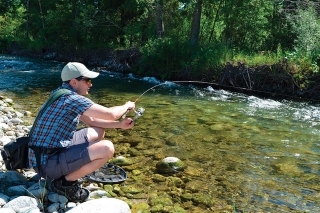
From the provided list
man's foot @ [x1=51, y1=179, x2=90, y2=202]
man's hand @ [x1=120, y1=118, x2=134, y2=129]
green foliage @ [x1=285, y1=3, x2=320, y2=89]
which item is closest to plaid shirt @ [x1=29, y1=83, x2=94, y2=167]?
man's foot @ [x1=51, y1=179, x2=90, y2=202]

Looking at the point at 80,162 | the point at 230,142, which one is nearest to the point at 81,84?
the point at 80,162

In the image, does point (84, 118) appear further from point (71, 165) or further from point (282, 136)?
point (282, 136)

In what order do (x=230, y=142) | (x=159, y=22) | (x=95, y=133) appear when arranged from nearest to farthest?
(x=95, y=133), (x=230, y=142), (x=159, y=22)

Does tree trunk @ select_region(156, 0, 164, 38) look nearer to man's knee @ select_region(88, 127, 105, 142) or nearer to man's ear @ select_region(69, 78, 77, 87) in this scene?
man's knee @ select_region(88, 127, 105, 142)

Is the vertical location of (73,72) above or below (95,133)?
above

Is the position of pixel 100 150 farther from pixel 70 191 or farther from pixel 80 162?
pixel 70 191

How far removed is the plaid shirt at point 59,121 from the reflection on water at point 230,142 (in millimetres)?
1434

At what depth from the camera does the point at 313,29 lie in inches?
509

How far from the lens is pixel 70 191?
12.3 ft

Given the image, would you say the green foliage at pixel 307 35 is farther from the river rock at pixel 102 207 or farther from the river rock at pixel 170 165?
the river rock at pixel 102 207

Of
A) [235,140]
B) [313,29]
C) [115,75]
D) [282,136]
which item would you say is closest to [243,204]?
[235,140]

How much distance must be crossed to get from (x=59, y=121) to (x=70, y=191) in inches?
29.2

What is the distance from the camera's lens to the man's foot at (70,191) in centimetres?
372

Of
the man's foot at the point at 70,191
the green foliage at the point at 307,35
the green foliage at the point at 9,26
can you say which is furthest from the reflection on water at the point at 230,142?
the green foliage at the point at 9,26
